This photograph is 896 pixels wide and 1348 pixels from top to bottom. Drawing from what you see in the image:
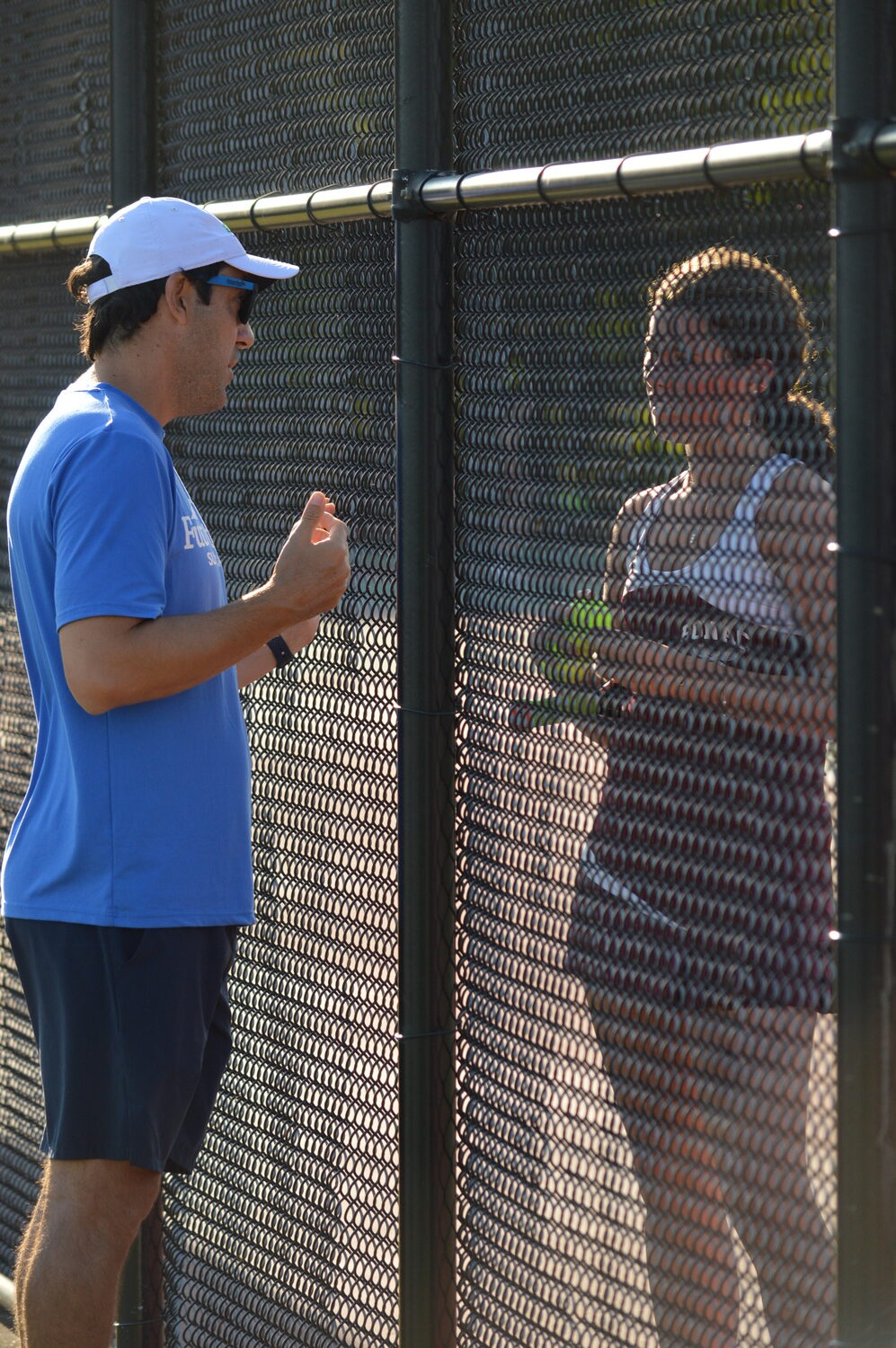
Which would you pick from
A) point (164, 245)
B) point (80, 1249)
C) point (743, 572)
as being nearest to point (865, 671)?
point (743, 572)

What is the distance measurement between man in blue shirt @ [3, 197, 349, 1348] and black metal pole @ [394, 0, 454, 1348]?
171mm

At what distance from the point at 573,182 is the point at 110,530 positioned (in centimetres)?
90

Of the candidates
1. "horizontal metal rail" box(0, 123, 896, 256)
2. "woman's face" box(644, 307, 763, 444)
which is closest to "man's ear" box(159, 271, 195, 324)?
"horizontal metal rail" box(0, 123, 896, 256)

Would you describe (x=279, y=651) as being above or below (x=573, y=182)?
below

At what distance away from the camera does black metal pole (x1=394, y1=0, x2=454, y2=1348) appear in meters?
3.09

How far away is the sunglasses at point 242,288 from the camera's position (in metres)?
3.22

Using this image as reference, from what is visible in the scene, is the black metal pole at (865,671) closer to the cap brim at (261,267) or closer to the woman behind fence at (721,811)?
the woman behind fence at (721,811)

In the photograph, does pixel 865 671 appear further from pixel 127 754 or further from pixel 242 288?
pixel 242 288

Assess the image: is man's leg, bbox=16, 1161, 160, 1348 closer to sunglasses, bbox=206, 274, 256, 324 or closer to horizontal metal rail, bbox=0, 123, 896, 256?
sunglasses, bbox=206, 274, 256, 324

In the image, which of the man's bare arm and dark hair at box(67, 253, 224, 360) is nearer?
Result: the man's bare arm

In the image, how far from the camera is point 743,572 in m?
2.52

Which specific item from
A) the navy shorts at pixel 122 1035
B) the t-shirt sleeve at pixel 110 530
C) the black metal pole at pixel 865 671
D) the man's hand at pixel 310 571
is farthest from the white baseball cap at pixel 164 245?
the black metal pole at pixel 865 671

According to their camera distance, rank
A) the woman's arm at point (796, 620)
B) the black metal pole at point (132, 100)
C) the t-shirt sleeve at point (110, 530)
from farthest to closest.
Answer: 1. the black metal pole at point (132, 100)
2. the t-shirt sleeve at point (110, 530)
3. the woman's arm at point (796, 620)

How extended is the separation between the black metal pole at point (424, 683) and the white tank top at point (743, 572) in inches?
22.9
